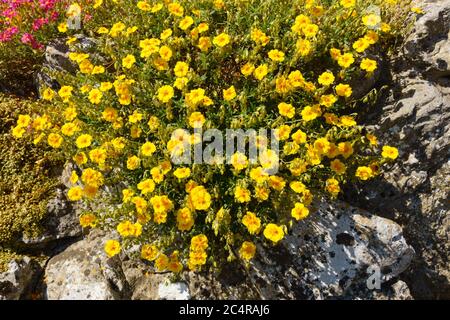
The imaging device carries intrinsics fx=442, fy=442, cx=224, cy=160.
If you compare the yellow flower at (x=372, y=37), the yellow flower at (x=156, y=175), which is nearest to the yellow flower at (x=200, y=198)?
the yellow flower at (x=156, y=175)

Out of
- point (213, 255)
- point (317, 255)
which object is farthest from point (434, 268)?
point (213, 255)

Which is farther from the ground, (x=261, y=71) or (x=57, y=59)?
(x=261, y=71)

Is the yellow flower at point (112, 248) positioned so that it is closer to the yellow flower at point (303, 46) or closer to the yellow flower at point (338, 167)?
the yellow flower at point (338, 167)

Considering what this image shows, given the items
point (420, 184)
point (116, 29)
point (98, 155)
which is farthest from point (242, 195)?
point (116, 29)

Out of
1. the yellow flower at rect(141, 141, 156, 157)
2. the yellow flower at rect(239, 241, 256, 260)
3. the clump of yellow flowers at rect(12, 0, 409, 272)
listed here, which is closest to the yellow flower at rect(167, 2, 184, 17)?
the clump of yellow flowers at rect(12, 0, 409, 272)

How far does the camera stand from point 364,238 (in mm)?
3861

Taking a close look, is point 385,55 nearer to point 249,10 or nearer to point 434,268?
point 249,10

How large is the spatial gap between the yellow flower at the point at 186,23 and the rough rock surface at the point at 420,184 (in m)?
2.01

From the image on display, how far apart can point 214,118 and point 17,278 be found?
7.07 ft

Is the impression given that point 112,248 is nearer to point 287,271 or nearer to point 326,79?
point 287,271

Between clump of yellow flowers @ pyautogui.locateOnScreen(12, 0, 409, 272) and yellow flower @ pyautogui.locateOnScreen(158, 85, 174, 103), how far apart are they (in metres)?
0.01

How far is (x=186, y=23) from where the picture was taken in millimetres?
4160

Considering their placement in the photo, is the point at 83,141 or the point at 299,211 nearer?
the point at 299,211

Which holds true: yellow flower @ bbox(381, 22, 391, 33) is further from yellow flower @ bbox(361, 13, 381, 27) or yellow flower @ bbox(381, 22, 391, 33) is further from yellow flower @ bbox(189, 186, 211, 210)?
yellow flower @ bbox(189, 186, 211, 210)
